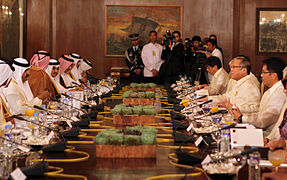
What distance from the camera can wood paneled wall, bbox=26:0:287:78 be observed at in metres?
12.2

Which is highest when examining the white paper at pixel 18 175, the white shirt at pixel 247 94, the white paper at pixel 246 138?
the white shirt at pixel 247 94

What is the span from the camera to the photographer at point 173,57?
10.7m

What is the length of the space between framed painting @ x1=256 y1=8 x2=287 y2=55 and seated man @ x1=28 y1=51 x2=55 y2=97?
703 cm

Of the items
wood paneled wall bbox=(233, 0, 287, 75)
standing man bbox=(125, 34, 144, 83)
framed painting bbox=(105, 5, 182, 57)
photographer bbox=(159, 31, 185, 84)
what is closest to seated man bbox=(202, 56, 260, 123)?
photographer bbox=(159, 31, 185, 84)

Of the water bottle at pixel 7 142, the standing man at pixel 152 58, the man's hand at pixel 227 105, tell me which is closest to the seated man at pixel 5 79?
the water bottle at pixel 7 142

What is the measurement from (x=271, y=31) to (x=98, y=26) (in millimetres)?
4701

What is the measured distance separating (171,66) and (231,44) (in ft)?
8.27

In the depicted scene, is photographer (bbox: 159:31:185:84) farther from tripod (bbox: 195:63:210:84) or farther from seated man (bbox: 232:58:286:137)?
seated man (bbox: 232:58:286:137)

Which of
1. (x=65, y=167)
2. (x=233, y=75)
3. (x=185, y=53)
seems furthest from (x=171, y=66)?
(x=65, y=167)

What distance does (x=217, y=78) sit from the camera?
7.14 meters

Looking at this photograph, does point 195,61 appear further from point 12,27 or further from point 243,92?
point 243,92

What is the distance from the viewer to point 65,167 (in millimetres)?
2443

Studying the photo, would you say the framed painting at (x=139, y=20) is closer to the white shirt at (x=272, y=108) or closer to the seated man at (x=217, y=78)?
the seated man at (x=217, y=78)

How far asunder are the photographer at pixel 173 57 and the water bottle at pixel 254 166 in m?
8.52
